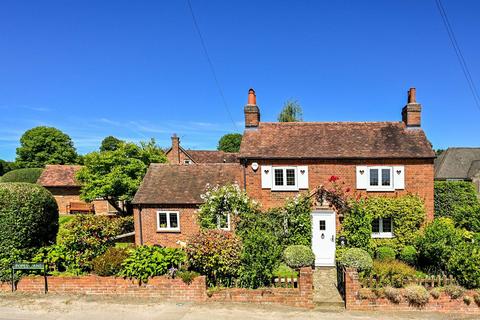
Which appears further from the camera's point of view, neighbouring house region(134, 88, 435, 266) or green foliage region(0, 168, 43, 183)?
green foliage region(0, 168, 43, 183)

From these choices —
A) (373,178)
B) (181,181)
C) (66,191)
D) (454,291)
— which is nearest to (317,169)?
(373,178)

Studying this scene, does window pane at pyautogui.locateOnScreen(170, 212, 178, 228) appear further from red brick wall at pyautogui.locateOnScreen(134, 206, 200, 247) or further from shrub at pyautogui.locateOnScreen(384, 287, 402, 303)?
shrub at pyautogui.locateOnScreen(384, 287, 402, 303)

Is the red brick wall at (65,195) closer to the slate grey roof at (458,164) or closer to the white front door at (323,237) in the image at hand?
the white front door at (323,237)

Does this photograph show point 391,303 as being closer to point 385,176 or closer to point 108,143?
point 385,176

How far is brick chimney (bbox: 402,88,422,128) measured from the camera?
16.9 m

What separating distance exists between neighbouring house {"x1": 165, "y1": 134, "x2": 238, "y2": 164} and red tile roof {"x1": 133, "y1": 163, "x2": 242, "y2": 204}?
18.6 m

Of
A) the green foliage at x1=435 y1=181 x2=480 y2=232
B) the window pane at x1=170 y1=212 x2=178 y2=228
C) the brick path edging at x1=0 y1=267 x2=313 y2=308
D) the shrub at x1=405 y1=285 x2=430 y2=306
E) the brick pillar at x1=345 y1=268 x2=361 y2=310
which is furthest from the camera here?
the green foliage at x1=435 y1=181 x2=480 y2=232

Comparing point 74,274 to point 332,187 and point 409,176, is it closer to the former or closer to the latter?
point 332,187

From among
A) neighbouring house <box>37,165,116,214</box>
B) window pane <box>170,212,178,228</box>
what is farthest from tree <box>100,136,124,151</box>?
window pane <box>170,212,178,228</box>

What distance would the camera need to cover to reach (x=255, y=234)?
428 inches

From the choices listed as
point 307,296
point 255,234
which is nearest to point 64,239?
point 255,234

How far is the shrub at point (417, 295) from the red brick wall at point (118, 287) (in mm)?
6870

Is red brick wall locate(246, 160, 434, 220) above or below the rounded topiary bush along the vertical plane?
above

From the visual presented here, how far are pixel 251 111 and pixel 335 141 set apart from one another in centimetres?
537
